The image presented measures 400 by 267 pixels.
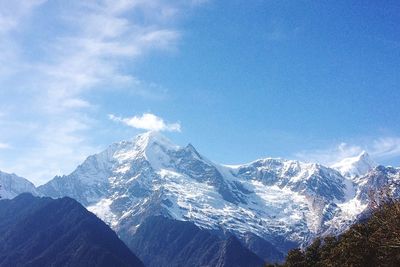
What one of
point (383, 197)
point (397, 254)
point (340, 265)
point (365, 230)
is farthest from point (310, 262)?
point (383, 197)

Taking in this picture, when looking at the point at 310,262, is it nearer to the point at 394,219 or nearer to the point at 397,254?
the point at 397,254

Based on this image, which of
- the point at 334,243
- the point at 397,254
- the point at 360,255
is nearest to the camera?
the point at 397,254

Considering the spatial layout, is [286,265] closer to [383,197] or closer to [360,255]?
[360,255]

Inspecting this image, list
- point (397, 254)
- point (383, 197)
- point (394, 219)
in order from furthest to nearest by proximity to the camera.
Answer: point (397, 254)
point (383, 197)
point (394, 219)

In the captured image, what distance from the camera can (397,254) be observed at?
81938 mm

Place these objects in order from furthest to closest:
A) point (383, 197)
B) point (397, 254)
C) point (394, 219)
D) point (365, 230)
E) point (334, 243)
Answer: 1. point (334, 243)
2. point (365, 230)
3. point (397, 254)
4. point (383, 197)
5. point (394, 219)

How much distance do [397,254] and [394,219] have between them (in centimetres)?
4132

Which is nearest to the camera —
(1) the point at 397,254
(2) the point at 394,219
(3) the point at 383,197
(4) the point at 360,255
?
(2) the point at 394,219

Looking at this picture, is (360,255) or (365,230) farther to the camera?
(365,230)

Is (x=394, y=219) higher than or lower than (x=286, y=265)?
lower

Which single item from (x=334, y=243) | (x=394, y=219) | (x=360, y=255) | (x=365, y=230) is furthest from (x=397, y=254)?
(x=334, y=243)

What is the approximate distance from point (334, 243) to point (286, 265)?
1353 centimetres

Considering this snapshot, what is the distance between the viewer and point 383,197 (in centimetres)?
4728

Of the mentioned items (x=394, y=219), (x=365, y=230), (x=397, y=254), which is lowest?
(x=394, y=219)
